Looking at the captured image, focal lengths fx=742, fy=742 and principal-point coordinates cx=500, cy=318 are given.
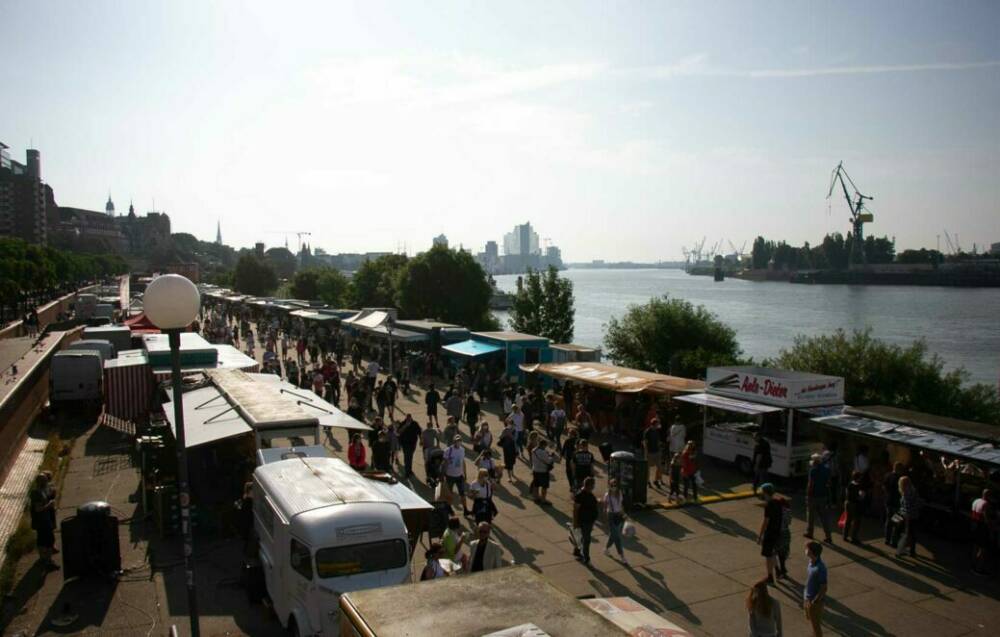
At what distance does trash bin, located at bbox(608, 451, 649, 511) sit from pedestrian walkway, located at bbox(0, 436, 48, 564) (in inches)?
396

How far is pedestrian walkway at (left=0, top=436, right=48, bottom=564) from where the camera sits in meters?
13.2

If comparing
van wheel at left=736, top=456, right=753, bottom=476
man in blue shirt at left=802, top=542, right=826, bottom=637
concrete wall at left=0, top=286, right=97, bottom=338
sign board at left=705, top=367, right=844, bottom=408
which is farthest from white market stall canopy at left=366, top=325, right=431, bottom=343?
man in blue shirt at left=802, top=542, right=826, bottom=637

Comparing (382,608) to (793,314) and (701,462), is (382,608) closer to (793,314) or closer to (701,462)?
(701,462)

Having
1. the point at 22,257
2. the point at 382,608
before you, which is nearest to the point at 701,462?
the point at 382,608

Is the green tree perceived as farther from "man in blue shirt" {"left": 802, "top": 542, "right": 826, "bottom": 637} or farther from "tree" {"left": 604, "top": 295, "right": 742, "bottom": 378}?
"man in blue shirt" {"left": 802, "top": 542, "right": 826, "bottom": 637}

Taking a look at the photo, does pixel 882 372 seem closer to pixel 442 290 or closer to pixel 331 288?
pixel 442 290

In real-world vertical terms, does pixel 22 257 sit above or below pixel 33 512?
above

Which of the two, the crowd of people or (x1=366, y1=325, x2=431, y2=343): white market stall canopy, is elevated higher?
(x1=366, y1=325, x2=431, y2=343): white market stall canopy

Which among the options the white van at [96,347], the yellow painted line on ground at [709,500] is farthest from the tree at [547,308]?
the yellow painted line on ground at [709,500]

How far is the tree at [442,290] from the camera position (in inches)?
2169

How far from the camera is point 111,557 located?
34.9 feet

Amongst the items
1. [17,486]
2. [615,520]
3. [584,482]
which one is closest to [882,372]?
[615,520]

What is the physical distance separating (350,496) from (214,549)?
473 centimetres

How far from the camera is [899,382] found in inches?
1064
